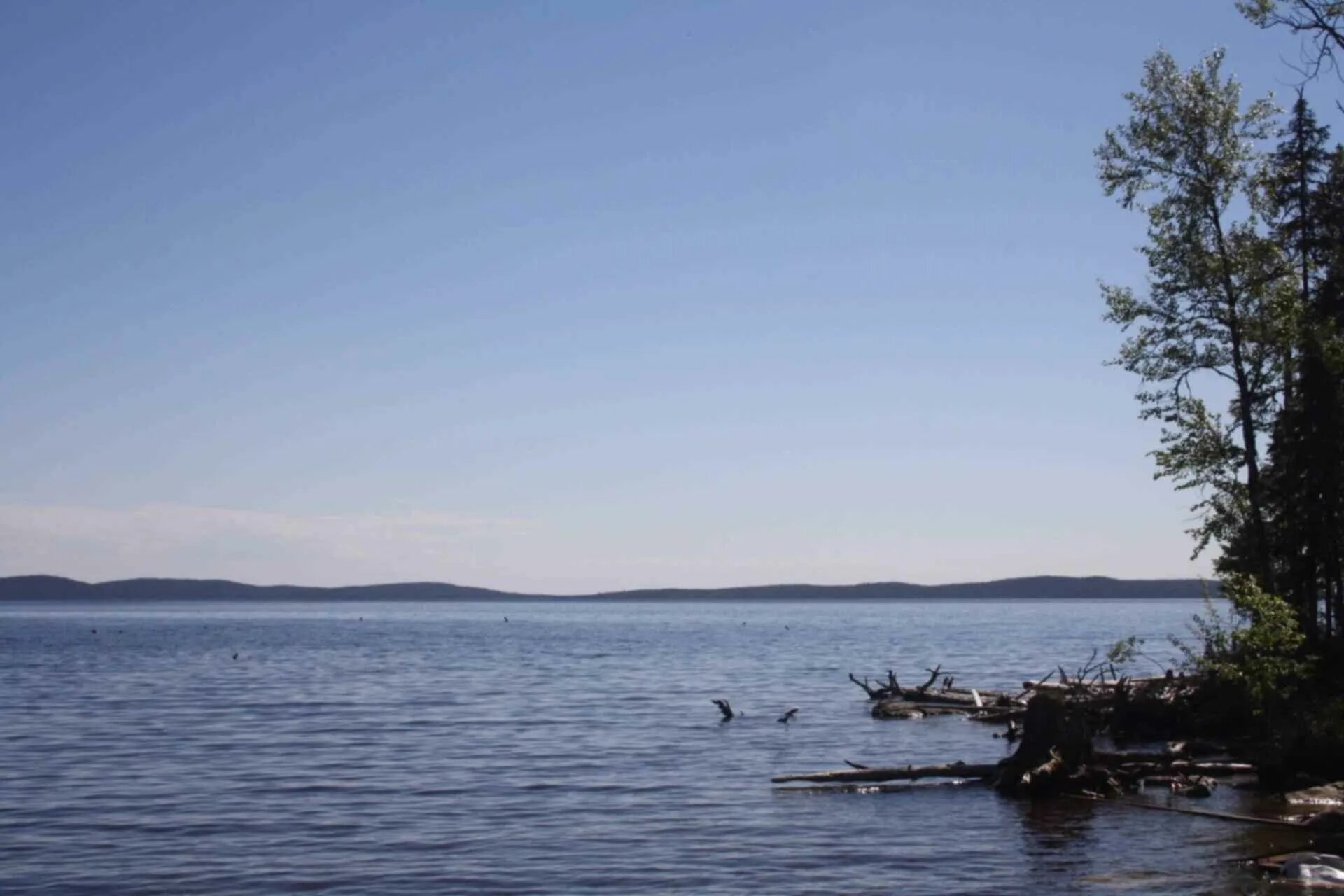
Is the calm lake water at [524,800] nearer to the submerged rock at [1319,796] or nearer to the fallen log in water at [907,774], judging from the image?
the fallen log in water at [907,774]

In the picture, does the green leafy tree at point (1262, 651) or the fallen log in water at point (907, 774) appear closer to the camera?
the green leafy tree at point (1262, 651)

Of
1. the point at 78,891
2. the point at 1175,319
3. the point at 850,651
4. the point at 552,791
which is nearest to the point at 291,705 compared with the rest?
the point at 552,791

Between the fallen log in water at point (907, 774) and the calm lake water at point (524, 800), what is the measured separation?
41 cm

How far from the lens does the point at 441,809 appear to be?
28.8m

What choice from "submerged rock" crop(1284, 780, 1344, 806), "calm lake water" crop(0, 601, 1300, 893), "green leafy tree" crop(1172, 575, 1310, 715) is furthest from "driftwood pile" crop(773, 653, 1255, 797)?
"green leafy tree" crop(1172, 575, 1310, 715)

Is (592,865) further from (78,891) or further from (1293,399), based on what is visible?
(1293,399)

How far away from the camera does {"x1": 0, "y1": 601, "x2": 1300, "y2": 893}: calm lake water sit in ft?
72.2

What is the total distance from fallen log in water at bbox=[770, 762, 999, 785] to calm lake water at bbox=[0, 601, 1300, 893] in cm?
41

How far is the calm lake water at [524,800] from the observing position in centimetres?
2202

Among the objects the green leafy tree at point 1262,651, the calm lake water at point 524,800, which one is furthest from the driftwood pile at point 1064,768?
the green leafy tree at point 1262,651

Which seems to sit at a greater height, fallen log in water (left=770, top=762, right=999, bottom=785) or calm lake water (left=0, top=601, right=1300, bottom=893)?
fallen log in water (left=770, top=762, right=999, bottom=785)

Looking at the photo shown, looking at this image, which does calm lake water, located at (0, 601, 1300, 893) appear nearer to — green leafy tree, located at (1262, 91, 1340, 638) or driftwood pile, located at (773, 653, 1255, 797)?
driftwood pile, located at (773, 653, 1255, 797)

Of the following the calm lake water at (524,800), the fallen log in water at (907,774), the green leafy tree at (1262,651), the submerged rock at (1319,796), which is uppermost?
the green leafy tree at (1262,651)

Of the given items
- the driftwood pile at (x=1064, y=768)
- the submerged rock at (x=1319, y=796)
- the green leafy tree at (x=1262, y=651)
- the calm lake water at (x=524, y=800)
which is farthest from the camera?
the driftwood pile at (x=1064, y=768)
